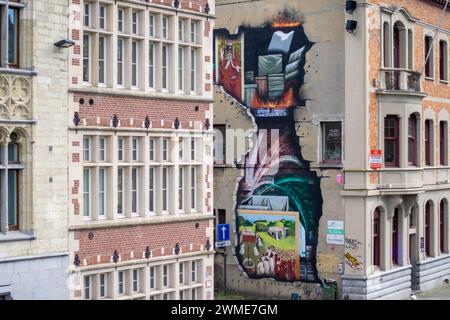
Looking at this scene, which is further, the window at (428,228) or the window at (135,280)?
the window at (428,228)

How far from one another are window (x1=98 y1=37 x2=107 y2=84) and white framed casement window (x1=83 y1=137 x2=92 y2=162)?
164 cm

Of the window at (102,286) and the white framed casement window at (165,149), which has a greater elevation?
the white framed casement window at (165,149)

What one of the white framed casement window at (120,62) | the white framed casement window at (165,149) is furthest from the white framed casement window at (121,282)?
the white framed casement window at (120,62)

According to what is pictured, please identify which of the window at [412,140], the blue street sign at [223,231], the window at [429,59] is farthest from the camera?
the window at [429,59]

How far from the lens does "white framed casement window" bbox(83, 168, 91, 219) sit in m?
24.9

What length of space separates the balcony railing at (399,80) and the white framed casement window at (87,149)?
1509 cm

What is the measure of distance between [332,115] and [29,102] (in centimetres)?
1597

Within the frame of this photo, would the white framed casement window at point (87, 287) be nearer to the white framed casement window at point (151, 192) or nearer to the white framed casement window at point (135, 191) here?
the white framed casement window at point (135, 191)

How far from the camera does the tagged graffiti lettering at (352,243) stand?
35.6 m

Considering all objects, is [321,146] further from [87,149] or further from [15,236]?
[15,236]

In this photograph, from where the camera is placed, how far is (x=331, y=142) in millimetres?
36531

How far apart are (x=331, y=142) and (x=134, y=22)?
40.7ft
